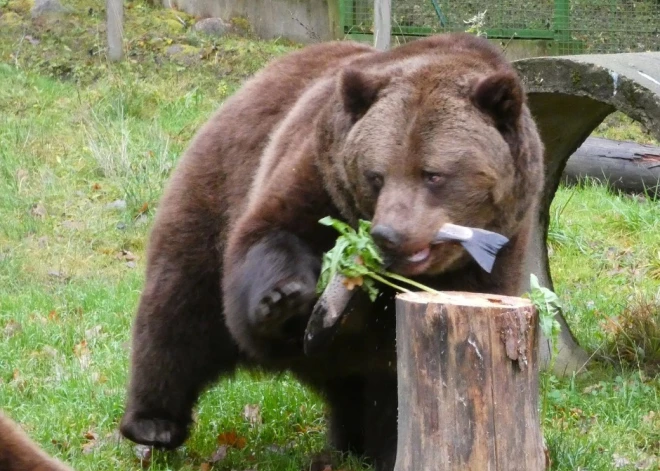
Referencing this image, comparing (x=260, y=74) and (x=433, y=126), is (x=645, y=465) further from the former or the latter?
(x=260, y=74)

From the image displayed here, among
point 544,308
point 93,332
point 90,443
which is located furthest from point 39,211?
point 544,308

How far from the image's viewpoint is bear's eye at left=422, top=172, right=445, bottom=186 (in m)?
4.28

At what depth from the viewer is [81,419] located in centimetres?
585

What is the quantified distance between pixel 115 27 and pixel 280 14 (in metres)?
3.50

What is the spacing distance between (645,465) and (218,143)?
2.92 m

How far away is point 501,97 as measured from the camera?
14.5ft

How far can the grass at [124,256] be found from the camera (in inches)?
231

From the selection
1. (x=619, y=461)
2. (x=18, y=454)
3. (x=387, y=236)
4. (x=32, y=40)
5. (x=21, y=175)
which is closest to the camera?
(x=18, y=454)

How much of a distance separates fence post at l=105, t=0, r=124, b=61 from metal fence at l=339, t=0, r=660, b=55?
310cm

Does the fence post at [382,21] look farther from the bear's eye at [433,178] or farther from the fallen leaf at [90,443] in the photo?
the bear's eye at [433,178]

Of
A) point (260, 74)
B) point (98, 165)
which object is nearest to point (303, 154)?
point (260, 74)

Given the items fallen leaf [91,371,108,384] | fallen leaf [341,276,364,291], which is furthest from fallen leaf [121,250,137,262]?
fallen leaf [341,276,364,291]

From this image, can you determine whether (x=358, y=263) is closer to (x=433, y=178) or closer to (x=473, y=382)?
(x=433, y=178)

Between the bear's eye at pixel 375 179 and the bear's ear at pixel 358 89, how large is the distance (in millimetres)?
326
